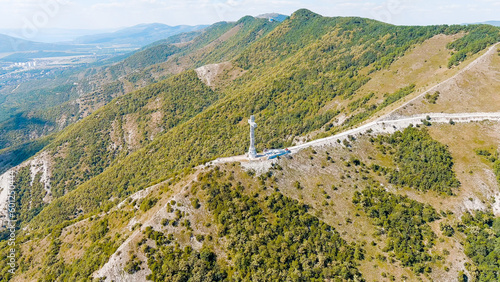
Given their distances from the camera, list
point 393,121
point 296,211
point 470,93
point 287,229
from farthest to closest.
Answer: point 470,93 < point 393,121 < point 296,211 < point 287,229

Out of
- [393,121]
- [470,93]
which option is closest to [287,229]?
[393,121]

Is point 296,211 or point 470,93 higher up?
point 470,93

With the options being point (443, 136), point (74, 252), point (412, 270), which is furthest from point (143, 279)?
point (443, 136)

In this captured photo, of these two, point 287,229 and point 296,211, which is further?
point 296,211

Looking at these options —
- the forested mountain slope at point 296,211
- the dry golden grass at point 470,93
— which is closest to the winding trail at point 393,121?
the dry golden grass at point 470,93

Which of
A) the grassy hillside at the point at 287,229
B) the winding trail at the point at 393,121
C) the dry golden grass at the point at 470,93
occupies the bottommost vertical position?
the grassy hillside at the point at 287,229

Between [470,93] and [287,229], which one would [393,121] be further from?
[287,229]

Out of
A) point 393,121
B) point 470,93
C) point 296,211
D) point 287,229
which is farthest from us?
point 470,93

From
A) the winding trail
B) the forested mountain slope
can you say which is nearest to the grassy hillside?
the forested mountain slope

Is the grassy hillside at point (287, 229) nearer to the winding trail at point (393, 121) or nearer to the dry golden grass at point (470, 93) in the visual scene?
the winding trail at point (393, 121)

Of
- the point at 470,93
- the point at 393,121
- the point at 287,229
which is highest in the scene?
the point at 470,93

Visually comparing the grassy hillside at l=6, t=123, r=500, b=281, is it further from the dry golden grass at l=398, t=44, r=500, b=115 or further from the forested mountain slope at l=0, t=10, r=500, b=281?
the dry golden grass at l=398, t=44, r=500, b=115

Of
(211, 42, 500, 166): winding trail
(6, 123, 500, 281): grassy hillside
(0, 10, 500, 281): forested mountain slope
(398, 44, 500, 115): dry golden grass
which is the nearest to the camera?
(6, 123, 500, 281): grassy hillside
